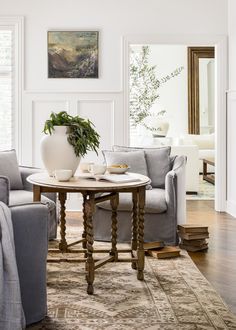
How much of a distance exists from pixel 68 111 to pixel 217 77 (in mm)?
1891

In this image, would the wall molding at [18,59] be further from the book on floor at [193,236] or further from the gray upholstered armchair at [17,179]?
the book on floor at [193,236]

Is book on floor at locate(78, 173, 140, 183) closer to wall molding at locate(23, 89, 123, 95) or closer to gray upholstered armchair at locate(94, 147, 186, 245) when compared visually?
gray upholstered armchair at locate(94, 147, 186, 245)

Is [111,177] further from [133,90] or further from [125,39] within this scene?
[133,90]

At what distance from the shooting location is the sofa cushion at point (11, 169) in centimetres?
511

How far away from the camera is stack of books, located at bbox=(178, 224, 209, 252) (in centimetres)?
496

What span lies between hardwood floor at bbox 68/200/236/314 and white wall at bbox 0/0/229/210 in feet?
4.08

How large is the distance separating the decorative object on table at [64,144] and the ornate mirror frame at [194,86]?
25.8 ft

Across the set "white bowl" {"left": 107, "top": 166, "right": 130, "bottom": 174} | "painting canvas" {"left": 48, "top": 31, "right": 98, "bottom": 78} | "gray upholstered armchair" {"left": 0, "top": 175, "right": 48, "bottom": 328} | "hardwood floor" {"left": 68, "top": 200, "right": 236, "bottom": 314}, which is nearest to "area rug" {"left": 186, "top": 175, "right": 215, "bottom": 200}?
"hardwood floor" {"left": 68, "top": 200, "right": 236, "bottom": 314}

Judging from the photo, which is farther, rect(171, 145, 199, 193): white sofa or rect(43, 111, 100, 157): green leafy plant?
rect(171, 145, 199, 193): white sofa

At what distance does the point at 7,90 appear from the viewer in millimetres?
6910

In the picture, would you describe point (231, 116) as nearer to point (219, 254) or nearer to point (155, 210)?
point (155, 210)

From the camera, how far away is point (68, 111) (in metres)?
6.88

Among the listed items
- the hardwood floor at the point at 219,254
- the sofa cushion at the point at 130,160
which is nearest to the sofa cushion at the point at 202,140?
the hardwood floor at the point at 219,254

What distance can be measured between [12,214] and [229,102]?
4.55m
